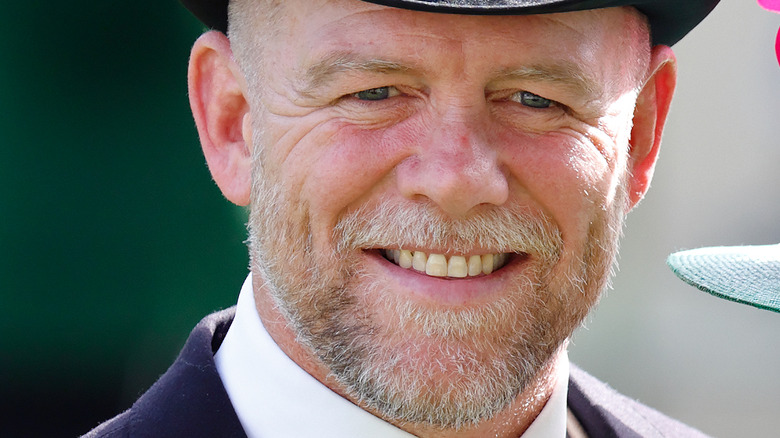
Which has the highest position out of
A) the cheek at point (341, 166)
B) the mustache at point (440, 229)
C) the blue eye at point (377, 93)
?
the blue eye at point (377, 93)

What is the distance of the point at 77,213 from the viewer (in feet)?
10.3

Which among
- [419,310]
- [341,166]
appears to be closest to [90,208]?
[341,166]

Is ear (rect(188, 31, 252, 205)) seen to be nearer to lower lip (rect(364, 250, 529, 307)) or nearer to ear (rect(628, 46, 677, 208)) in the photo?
lower lip (rect(364, 250, 529, 307))

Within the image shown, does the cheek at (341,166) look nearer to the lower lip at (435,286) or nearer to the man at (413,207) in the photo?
the man at (413,207)

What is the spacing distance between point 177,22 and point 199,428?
1.52 m

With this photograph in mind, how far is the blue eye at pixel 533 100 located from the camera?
212 centimetres

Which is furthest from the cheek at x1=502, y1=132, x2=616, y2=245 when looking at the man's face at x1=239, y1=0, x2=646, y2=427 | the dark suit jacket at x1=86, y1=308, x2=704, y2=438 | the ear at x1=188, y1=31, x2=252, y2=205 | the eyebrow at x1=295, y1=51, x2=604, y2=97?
the dark suit jacket at x1=86, y1=308, x2=704, y2=438

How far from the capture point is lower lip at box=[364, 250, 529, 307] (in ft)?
6.86

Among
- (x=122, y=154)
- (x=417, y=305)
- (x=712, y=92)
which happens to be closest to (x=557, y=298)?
(x=417, y=305)

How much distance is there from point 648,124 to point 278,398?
3.47 ft

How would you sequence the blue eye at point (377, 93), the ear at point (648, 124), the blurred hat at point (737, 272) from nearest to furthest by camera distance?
the blurred hat at point (737, 272), the blue eye at point (377, 93), the ear at point (648, 124)

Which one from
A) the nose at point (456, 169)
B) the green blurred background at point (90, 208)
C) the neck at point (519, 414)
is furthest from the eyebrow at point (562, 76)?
the green blurred background at point (90, 208)

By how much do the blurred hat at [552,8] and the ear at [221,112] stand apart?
73 mm

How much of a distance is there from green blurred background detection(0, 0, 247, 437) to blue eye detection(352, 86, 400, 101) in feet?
4.26
